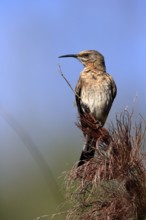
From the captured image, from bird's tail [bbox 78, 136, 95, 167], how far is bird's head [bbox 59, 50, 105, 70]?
7.47 ft

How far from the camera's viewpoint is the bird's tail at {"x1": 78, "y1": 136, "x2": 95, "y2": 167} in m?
7.29

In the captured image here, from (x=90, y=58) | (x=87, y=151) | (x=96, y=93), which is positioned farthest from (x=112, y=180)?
(x=90, y=58)

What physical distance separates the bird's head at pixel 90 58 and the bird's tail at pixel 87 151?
2276mm

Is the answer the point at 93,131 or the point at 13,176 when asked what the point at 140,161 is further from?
the point at 13,176

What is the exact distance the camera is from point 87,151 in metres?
7.46

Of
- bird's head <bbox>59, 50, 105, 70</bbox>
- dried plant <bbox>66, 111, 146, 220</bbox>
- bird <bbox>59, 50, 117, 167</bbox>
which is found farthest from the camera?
bird's head <bbox>59, 50, 105, 70</bbox>

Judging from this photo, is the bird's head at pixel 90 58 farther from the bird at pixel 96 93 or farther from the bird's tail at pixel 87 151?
the bird's tail at pixel 87 151

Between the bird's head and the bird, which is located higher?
the bird's head

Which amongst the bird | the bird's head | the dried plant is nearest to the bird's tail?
the dried plant

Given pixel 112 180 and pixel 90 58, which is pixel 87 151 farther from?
pixel 90 58

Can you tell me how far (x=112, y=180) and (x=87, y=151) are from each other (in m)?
0.66

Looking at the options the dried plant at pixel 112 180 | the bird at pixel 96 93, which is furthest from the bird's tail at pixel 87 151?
the bird at pixel 96 93

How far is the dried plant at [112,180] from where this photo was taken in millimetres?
6742

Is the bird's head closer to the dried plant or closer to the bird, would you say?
the bird
